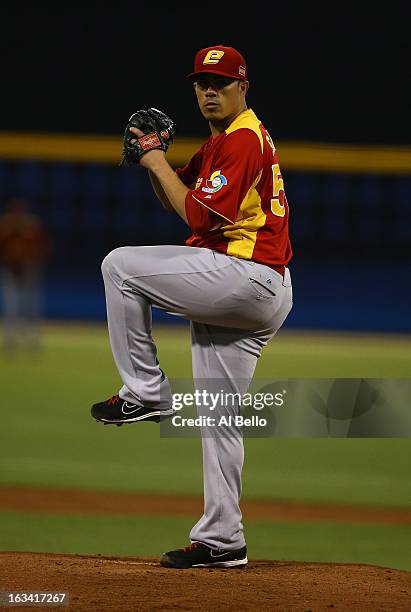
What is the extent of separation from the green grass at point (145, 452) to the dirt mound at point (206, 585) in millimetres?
2495

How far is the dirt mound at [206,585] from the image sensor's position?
3586 millimetres

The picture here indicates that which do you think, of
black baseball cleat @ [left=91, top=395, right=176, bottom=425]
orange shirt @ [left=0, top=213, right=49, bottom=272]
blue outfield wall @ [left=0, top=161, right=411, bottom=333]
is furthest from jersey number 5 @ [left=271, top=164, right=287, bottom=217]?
blue outfield wall @ [left=0, top=161, right=411, bottom=333]

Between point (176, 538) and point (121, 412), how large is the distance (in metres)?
1.87

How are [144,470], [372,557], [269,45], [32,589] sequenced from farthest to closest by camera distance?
[269,45] < [144,470] < [372,557] < [32,589]

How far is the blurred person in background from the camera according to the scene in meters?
14.7

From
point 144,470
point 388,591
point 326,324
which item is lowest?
point 326,324

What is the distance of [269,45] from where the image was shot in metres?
21.7

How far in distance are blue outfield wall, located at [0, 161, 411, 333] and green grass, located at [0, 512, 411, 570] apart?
13697 millimetres

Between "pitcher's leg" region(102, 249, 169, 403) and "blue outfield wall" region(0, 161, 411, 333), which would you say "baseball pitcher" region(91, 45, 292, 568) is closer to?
"pitcher's leg" region(102, 249, 169, 403)

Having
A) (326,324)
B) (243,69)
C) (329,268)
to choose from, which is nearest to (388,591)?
(243,69)

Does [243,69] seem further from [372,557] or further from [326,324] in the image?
[326,324]

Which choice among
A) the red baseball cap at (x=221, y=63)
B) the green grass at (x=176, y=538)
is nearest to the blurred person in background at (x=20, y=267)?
the green grass at (x=176, y=538)

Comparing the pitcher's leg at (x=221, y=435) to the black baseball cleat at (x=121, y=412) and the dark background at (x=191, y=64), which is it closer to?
the black baseball cleat at (x=121, y=412)

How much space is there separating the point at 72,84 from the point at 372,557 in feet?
58.7
